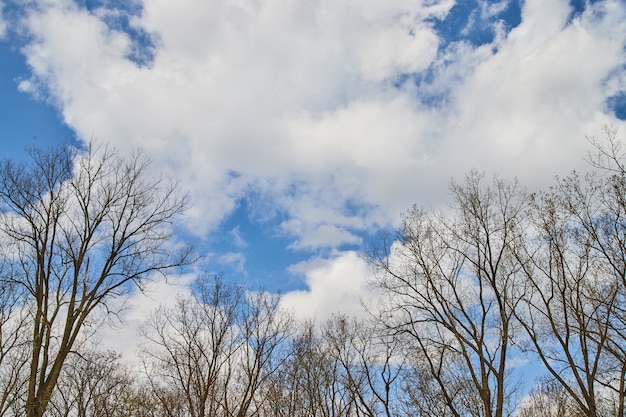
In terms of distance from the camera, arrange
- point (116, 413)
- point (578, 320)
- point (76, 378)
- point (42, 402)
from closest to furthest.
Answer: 1. point (42, 402)
2. point (578, 320)
3. point (116, 413)
4. point (76, 378)

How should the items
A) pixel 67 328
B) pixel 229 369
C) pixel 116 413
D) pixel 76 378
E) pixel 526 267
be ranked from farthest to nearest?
pixel 76 378, pixel 116 413, pixel 229 369, pixel 526 267, pixel 67 328

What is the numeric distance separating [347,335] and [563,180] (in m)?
17.3

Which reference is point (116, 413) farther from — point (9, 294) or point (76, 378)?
point (9, 294)

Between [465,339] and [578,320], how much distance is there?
3.74 meters

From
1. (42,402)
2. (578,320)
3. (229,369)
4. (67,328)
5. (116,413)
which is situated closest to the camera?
(42,402)

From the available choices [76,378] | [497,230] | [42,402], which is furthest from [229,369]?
[76,378]

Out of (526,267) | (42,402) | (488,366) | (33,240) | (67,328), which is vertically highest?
(526,267)

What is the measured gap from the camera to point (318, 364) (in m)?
31.3

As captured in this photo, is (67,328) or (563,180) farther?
(563,180)

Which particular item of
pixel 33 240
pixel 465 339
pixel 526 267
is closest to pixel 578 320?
pixel 526 267

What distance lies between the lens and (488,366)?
667 inches

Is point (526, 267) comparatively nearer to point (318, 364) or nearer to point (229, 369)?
point (229, 369)

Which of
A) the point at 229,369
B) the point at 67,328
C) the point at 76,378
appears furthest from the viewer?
the point at 76,378

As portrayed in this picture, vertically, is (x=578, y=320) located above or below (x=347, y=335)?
below
